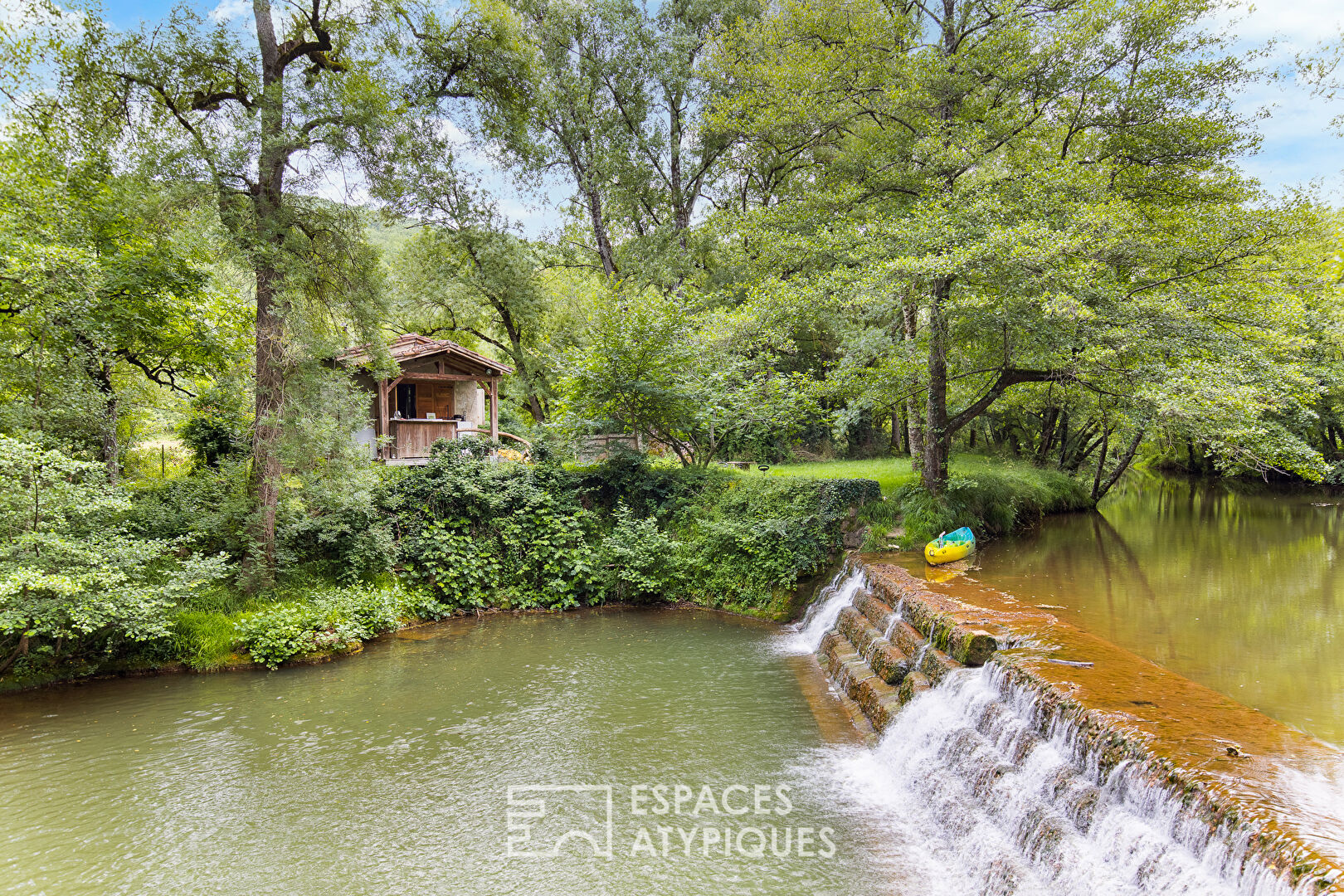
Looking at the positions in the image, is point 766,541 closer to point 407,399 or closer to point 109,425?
point 109,425

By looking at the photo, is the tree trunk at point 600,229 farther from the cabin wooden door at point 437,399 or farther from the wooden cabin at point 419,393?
the cabin wooden door at point 437,399

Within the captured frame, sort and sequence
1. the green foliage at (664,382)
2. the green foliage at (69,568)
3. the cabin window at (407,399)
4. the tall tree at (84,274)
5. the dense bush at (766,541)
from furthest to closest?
the cabin window at (407,399) → the green foliage at (664,382) → the dense bush at (766,541) → the tall tree at (84,274) → the green foliage at (69,568)

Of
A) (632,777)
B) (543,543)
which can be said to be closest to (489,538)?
(543,543)

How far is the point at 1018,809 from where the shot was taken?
568 cm

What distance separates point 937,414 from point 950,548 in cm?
355

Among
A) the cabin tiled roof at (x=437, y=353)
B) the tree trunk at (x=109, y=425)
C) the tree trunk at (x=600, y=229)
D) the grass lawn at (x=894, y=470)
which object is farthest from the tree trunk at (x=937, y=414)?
the tree trunk at (x=109, y=425)

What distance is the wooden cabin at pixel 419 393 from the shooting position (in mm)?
19641

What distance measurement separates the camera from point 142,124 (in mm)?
12125

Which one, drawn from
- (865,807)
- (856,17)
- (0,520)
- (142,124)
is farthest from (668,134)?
(865,807)

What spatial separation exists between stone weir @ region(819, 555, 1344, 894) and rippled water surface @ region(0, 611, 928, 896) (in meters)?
0.98

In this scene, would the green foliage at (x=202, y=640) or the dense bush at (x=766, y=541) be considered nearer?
the green foliage at (x=202, y=640)

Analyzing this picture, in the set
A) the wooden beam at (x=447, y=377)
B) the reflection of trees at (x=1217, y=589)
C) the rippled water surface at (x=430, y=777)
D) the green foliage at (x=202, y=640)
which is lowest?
the rippled water surface at (x=430, y=777)

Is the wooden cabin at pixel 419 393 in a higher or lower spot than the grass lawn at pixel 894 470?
higher

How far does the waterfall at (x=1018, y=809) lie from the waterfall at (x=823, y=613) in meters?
4.07
